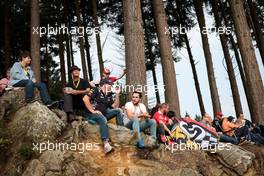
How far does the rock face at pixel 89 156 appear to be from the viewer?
24.5ft

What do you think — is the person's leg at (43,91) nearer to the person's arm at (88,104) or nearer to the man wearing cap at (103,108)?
the man wearing cap at (103,108)

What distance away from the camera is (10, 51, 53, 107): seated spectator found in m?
8.58

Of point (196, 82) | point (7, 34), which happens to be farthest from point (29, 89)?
point (196, 82)

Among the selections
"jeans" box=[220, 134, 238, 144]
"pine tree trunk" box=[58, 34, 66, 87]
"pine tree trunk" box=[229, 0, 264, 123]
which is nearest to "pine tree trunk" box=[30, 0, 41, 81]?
"pine tree trunk" box=[58, 34, 66, 87]

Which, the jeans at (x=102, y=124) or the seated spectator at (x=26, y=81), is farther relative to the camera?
the seated spectator at (x=26, y=81)

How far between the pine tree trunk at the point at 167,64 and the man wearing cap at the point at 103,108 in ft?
12.2

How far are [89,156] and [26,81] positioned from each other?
217 centimetres

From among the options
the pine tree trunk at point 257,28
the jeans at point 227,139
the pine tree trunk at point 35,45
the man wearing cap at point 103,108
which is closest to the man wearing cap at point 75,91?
the man wearing cap at point 103,108

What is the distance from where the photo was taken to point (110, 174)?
24.6ft

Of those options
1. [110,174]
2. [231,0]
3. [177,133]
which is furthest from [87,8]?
[110,174]

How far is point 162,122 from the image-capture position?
9.10 meters

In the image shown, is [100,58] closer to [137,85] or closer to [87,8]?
[87,8]

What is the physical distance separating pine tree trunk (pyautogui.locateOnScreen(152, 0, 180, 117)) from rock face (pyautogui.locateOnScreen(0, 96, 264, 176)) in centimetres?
335

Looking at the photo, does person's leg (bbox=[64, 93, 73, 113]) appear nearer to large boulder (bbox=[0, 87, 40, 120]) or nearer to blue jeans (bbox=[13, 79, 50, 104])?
blue jeans (bbox=[13, 79, 50, 104])
